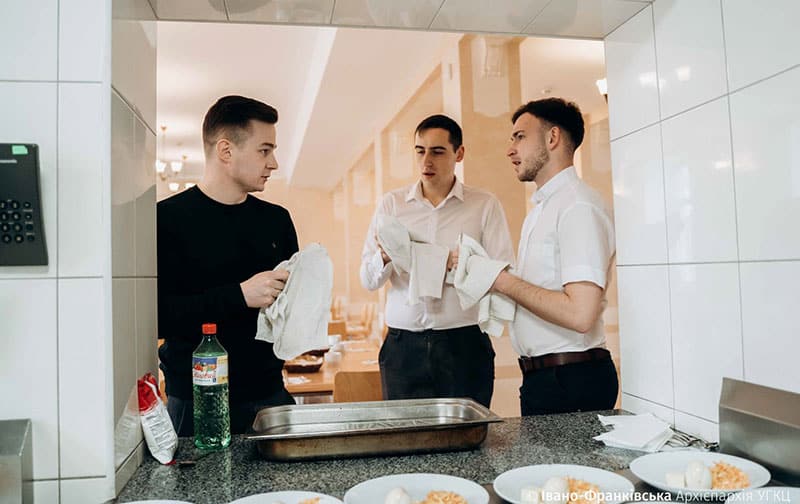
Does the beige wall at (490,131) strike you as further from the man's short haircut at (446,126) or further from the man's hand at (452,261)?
the man's hand at (452,261)

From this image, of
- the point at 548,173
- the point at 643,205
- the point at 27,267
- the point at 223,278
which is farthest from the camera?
the point at 548,173

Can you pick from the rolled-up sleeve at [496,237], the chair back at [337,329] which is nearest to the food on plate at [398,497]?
the rolled-up sleeve at [496,237]

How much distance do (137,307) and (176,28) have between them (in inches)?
142

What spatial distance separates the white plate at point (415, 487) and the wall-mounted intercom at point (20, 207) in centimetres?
64

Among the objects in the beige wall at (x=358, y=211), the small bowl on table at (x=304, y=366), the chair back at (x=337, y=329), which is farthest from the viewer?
the beige wall at (x=358, y=211)

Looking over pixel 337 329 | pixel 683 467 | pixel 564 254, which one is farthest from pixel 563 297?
pixel 337 329

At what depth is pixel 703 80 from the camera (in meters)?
1.21

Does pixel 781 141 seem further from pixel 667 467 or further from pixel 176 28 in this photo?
pixel 176 28

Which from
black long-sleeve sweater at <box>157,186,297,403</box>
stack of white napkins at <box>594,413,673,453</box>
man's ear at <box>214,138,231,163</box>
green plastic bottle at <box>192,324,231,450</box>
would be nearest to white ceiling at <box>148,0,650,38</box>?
man's ear at <box>214,138,231,163</box>

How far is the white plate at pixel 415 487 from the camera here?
0.93 m

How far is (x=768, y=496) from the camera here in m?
0.88

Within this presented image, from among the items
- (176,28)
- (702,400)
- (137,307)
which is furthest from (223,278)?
(176,28)

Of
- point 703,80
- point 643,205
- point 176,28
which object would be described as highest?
point 176,28

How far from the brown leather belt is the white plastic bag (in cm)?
94
